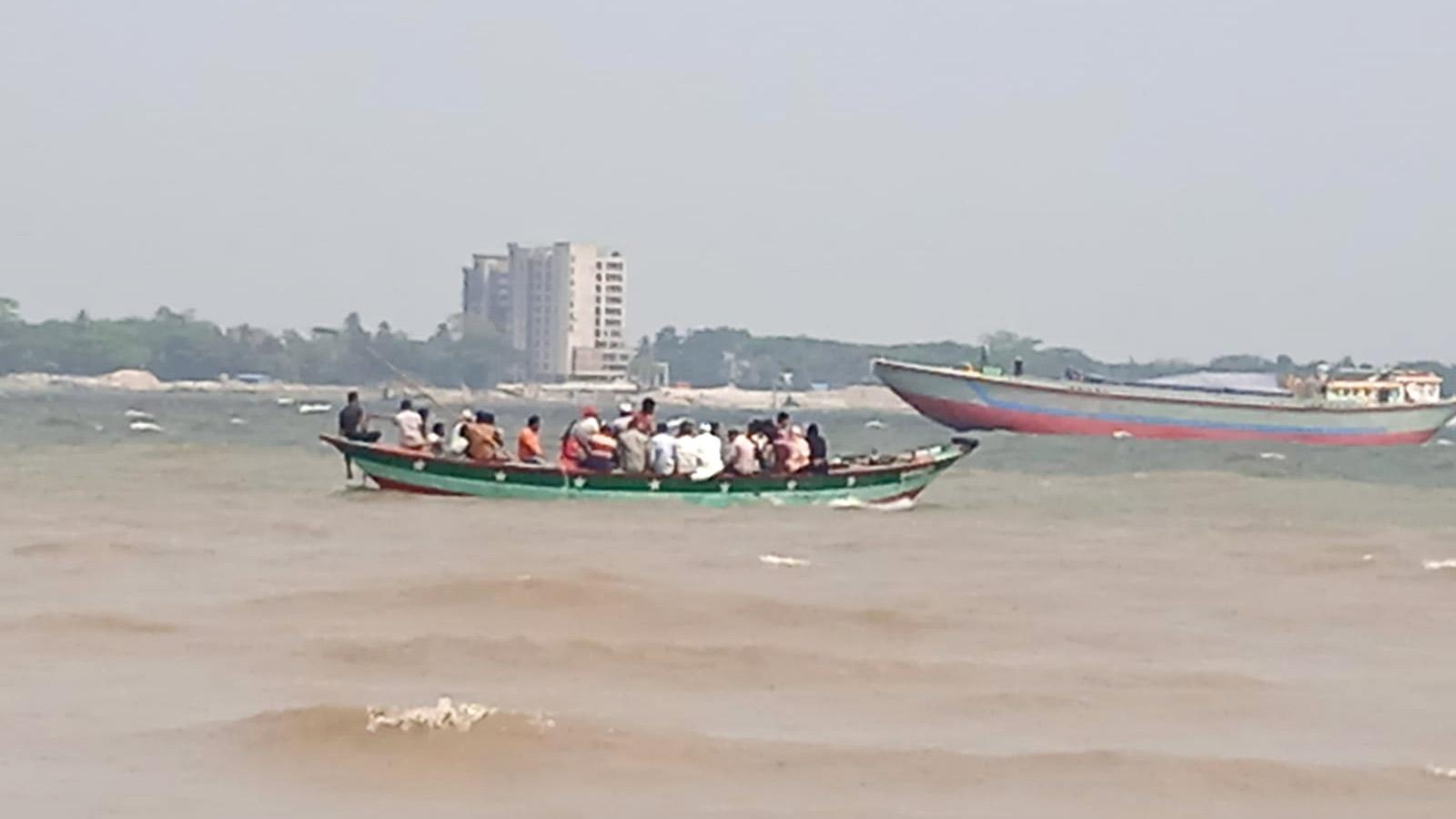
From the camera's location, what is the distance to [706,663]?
15.8 m

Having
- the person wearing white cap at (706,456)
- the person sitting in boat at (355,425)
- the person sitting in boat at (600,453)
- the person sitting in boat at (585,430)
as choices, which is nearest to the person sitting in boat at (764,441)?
the person wearing white cap at (706,456)

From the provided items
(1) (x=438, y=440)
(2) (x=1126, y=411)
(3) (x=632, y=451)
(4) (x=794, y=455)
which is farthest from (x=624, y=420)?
(2) (x=1126, y=411)

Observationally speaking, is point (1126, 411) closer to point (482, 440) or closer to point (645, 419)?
point (645, 419)

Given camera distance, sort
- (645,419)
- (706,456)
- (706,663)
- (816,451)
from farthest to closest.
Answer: (816,451)
(645,419)
(706,456)
(706,663)

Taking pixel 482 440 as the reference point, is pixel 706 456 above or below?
below

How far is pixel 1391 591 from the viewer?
21.9 meters

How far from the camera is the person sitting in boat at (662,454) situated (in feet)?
98.4

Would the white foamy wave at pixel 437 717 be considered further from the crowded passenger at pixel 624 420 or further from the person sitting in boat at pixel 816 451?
the person sitting in boat at pixel 816 451

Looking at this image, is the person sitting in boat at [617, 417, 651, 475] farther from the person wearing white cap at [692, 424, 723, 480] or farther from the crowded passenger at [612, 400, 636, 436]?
the person wearing white cap at [692, 424, 723, 480]

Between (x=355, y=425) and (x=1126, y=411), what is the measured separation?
144 ft

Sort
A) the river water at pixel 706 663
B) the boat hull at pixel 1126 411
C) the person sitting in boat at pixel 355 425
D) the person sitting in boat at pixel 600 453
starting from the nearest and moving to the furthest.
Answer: the river water at pixel 706 663 < the person sitting in boat at pixel 600 453 < the person sitting in boat at pixel 355 425 < the boat hull at pixel 1126 411

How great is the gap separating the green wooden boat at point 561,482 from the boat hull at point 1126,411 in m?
41.7

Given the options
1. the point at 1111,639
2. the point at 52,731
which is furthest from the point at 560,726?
the point at 1111,639

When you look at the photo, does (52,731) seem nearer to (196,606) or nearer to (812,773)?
(812,773)
